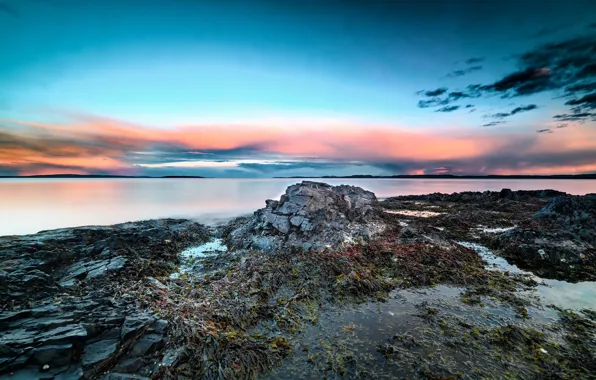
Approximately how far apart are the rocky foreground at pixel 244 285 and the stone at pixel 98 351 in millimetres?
24

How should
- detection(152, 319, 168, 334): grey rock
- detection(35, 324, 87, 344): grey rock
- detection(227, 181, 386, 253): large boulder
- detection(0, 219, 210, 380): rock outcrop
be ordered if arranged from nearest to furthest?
detection(0, 219, 210, 380): rock outcrop → detection(35, 324, 87, 344): grey rock → detection(152, 319, 168, 334): grey rock → detection(227, 181, 386, 253): large boulder

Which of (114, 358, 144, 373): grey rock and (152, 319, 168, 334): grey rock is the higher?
(152, 319, 168, 334): grey rock

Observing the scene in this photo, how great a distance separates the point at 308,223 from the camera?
1466 centimetres

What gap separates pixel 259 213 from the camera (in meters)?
16.8

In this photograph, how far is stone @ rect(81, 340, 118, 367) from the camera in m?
4.75

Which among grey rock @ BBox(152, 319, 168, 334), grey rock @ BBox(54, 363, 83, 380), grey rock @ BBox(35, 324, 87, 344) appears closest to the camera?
grey rock @ BBox(54, 363, 83, 380)

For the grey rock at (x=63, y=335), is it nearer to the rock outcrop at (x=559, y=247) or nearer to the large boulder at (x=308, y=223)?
the large boulder at (x=308, y=223)

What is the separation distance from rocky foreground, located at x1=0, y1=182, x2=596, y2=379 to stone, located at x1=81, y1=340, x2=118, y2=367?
0.02 metres

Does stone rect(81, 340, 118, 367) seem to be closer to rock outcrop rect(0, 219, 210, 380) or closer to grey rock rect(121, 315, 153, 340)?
rock outcrop rect(0, 219, 210, 380)

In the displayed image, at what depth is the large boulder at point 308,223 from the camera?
13445 mm

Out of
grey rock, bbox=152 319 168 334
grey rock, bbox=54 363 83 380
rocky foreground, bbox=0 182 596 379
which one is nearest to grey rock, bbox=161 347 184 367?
rocky foreground, bbox=0 182 596 379

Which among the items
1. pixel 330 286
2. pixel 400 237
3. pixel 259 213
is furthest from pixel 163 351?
pixel 400 237

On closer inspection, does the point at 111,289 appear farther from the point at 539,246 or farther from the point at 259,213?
the point at 539,246

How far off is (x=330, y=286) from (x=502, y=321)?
16.3ft
